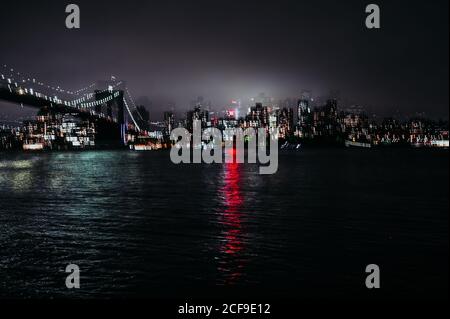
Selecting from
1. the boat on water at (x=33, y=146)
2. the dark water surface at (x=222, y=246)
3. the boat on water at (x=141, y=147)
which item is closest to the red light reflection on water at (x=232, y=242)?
the dark water surface at (x=222, y=246)

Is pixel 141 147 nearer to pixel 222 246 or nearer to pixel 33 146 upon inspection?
pixel 33 146

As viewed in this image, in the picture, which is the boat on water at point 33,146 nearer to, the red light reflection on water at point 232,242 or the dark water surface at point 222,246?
the dark water surface at point 222,246

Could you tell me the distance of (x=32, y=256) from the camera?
46.9ft

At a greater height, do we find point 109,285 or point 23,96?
point 23,96

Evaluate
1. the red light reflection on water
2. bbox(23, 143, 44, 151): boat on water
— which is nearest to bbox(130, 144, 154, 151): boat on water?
bbox(23, 143, 44, 151): boat on water

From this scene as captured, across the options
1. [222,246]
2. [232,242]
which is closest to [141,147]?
[232,242]

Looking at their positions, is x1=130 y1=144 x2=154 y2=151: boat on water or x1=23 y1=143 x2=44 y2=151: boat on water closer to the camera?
x1=130 y1=144 x2=154 y2=151: boat on water

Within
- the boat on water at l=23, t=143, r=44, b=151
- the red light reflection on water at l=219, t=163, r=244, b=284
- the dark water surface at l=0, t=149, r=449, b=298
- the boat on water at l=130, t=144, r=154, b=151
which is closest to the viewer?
the dark water surface at l=0, t=149, r=449, b=298

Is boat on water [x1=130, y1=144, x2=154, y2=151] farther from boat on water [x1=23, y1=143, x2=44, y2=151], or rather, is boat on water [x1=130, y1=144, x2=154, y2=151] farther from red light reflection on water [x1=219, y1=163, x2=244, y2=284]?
red light reflection on water [x1=219, y1=163, x2=244, y2=284]
